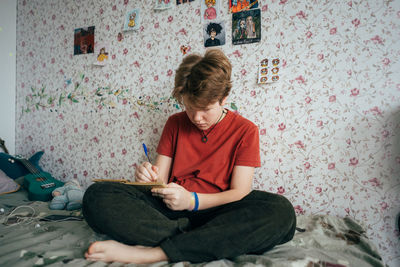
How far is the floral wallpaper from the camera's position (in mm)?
1027

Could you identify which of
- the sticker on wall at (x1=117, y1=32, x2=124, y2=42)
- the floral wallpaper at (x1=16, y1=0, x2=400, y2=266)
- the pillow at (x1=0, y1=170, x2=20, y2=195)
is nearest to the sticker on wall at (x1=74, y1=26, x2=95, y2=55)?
the floral wallpaper at (x1=16, y1=0, x2=400, y2=266)

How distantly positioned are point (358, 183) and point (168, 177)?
0.94 m

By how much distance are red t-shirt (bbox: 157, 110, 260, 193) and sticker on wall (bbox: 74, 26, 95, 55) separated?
1.07 m

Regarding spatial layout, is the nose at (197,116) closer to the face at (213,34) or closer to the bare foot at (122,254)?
the bare foot at (122,254)

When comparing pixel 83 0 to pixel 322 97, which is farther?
pixel 83 0

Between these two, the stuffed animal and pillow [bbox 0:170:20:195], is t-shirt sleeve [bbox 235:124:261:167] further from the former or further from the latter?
pillow [bbox 0:170:20:195]

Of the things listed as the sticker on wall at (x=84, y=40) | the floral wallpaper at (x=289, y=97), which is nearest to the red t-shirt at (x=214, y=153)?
the floral wallpaper at (x=289, y=97)

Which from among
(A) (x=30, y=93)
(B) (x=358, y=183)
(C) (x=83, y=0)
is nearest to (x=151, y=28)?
(C) (x=83, y=0)

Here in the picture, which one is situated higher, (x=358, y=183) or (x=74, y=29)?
(x=74, y=29)

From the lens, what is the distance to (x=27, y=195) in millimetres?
1418

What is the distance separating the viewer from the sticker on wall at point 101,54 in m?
1.57

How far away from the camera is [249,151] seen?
96 centimetres

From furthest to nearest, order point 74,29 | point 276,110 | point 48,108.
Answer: point 48,108
point 74,29
point 276,110

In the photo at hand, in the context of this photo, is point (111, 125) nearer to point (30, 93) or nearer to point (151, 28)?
point (151, 28)
